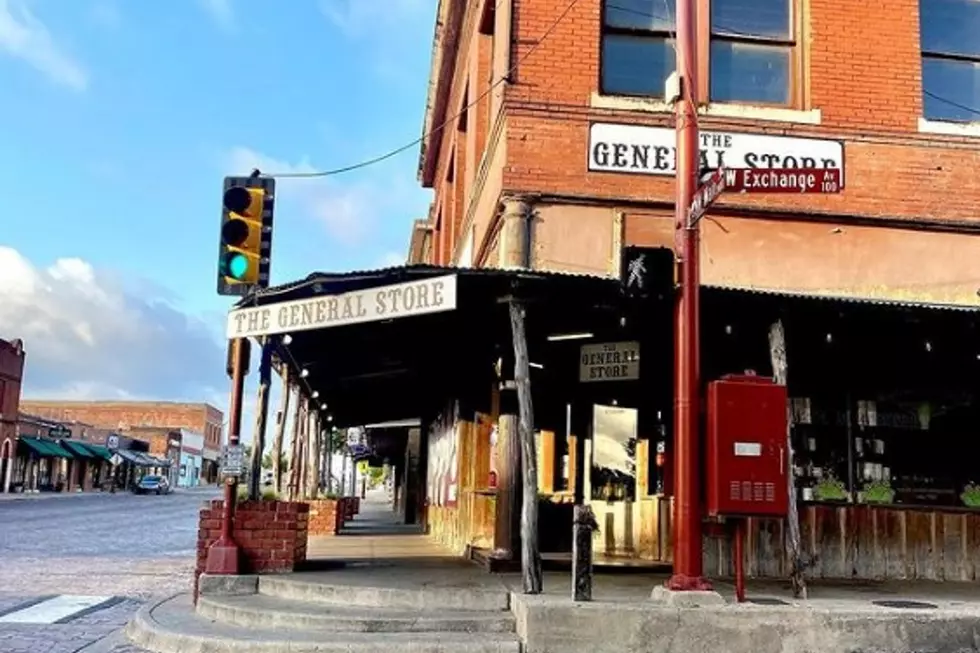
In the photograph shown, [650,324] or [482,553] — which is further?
[482,553]

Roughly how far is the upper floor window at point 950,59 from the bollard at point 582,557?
817cm

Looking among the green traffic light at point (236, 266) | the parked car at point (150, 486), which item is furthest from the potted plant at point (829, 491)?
the parked car at point (150, 486)

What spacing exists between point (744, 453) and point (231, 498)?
5101mm

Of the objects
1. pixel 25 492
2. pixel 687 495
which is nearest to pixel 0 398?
pixel 25 492

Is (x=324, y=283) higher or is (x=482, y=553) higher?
(x=324, y=283)

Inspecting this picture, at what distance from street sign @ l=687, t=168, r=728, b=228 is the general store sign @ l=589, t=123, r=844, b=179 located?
11.4 feet

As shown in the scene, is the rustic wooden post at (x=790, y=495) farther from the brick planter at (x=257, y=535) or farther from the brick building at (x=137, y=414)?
the brick building at (x=137, y=414)

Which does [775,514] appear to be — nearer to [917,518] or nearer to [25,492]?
[917,518]

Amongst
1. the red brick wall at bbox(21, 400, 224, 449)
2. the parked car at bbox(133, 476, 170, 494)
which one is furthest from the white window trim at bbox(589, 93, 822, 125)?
the red brick wall at bbox(21, 400, 224, 449)

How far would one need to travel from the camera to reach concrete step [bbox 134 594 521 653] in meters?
7.56

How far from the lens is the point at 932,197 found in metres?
12.5

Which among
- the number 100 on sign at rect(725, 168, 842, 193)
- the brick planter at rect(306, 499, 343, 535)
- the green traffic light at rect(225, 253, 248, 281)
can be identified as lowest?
the brick planter at rect(306, 499, 343, 535)

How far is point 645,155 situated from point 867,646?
6.46 metres

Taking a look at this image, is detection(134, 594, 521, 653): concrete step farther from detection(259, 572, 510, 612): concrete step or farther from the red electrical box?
the red electrical box
